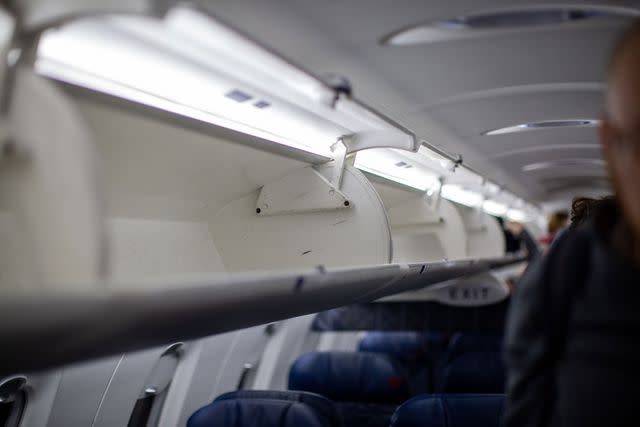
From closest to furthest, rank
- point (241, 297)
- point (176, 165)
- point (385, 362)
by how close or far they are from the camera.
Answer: point (241, 297), point (176, 165), point (385, 362)

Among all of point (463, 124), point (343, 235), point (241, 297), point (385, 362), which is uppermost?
point (463, 124)

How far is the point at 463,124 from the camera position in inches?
145

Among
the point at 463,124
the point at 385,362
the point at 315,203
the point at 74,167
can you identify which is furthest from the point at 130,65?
the point at 385,362

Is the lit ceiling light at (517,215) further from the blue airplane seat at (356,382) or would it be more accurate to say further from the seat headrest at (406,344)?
the blue airplane seat at (356,382)

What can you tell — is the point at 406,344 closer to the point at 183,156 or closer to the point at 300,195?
the point at 300,195

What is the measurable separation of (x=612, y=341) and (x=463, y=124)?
8.67 feet

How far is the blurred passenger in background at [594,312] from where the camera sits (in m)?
1.17

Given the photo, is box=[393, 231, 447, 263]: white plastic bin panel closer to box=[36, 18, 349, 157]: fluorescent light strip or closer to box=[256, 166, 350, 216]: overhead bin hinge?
box=[256, 166, 350, 216]: overhead bin hinge

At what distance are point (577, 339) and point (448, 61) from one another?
159 cm

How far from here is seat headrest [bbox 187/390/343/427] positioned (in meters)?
3.14

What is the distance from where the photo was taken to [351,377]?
4.99 metres

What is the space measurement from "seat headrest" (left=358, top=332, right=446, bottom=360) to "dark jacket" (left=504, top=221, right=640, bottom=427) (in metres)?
5.27

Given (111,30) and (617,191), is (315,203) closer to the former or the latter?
(111,30)

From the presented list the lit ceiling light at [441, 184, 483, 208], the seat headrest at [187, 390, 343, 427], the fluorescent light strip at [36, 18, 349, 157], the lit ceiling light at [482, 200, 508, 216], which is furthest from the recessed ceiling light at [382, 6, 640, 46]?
the lit ceiling light at [482, 200, 508, 216]
